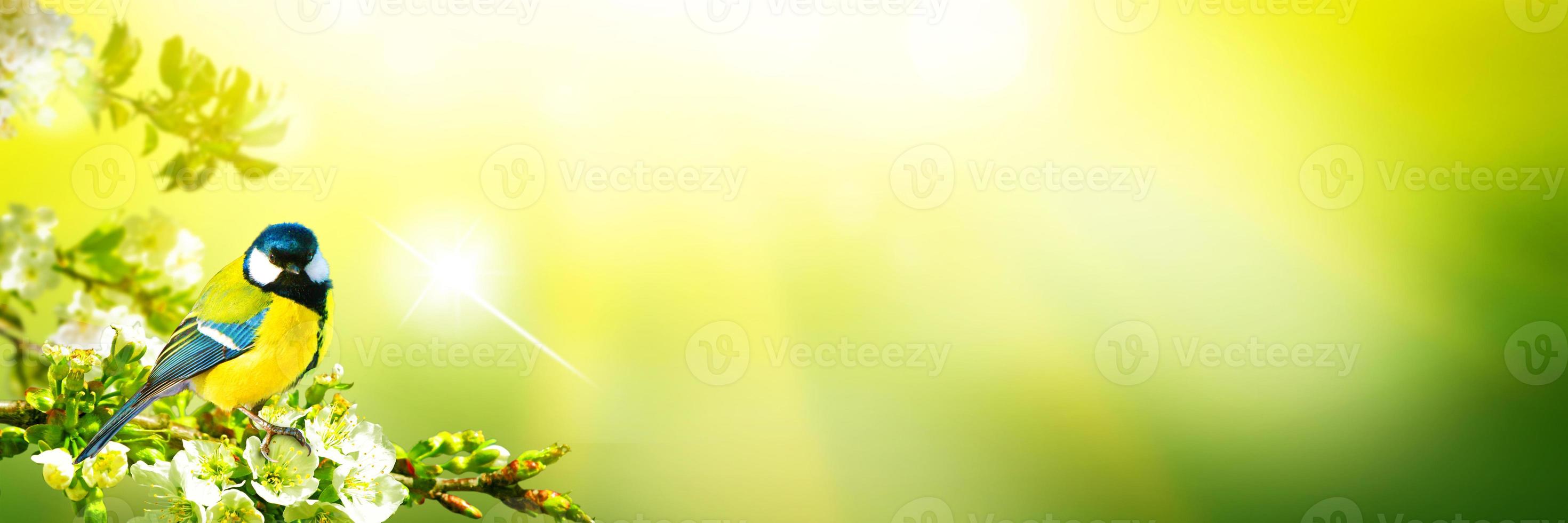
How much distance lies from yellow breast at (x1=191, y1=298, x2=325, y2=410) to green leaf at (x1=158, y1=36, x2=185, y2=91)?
35 centimetres

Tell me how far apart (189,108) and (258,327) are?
0.35 meters

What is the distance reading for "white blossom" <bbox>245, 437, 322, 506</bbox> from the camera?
0.65 m

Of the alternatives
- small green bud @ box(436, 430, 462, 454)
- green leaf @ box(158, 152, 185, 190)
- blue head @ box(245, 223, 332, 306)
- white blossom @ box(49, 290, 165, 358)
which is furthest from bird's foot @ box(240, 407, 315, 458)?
green leaf @ box(158, 152, 185, 190)

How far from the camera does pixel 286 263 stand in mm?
887

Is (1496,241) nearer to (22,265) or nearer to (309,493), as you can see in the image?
(309,493)

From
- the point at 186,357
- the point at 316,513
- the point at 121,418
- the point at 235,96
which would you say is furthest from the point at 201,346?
the point at 235,96

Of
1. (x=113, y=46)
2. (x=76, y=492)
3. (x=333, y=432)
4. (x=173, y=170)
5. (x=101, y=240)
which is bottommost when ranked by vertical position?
(x=76, y=492)

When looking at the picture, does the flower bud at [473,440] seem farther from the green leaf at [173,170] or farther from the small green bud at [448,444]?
the green leaf at [173,170]

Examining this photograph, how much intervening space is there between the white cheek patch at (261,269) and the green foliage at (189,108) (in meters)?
0.17

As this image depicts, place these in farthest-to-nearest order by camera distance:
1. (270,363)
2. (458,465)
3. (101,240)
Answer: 1. (101,240)
2. (270,363)
3. (458,465)

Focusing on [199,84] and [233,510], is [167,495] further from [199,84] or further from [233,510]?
[199,84]

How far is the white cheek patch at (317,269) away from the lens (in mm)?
899

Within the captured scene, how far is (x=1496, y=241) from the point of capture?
303cm

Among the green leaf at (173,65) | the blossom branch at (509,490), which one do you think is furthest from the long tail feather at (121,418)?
the green leaf at (173,65)
